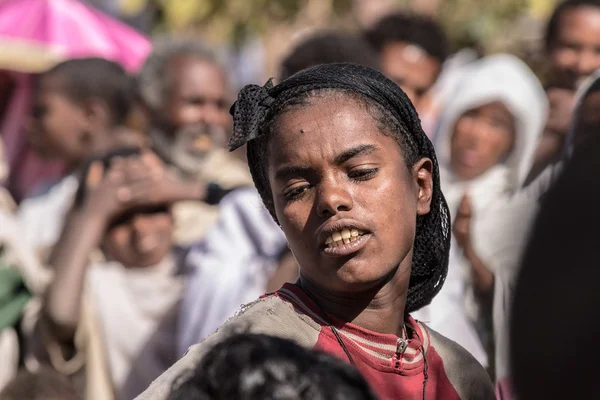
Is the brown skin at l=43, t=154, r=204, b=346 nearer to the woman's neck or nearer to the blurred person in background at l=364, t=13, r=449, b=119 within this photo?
the blurred person in background at l=364, t=13, r=449, b=119

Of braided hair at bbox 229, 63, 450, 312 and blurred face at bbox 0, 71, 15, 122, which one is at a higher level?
braided hair at bbox 229, 63, 450, 312

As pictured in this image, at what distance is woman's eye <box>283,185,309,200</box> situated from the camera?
2.31 m

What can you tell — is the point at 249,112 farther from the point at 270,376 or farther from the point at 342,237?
the point at 270,376

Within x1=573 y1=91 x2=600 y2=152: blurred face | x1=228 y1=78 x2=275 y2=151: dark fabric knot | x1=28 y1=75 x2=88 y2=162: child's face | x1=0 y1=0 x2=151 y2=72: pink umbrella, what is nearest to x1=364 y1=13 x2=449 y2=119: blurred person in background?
x1=28 y1=75 x2=88 y2=162: child's face

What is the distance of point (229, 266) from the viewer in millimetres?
4812

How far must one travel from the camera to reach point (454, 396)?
2.44 meters

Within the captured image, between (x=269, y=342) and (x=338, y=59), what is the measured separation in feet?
12.1

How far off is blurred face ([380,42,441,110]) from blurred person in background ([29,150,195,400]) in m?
1.43

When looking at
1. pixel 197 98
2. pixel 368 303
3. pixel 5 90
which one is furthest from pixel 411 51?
pixel 368 303

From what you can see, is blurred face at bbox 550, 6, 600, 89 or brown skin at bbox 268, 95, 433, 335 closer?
brown skin at bbox 268, 95, 433, 335

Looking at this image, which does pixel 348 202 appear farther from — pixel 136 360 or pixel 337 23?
pixel 337 23

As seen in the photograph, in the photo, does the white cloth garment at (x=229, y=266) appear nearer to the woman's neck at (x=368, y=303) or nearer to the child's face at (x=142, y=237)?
the child's face at (x=142, y=237)

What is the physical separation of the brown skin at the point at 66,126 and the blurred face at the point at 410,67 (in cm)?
151

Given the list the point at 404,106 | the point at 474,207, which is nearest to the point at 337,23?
the point at 474,207
